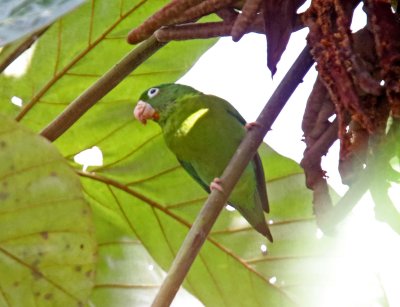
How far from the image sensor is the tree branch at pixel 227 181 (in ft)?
2.97

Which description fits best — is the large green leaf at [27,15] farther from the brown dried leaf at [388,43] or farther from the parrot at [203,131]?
the parrot at [203,131]

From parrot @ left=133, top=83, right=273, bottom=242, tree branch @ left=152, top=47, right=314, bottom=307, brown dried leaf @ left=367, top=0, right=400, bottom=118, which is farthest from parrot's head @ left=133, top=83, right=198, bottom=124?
brown dried leaf @ left=367, top=0, right=400, bottom=118

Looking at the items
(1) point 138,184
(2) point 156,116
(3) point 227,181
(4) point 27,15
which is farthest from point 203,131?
(4) point 27,15

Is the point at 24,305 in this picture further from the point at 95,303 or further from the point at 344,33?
the point at 344,33

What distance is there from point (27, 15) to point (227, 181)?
0.31m

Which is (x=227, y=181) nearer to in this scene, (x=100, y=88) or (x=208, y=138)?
(x=100, y=88)

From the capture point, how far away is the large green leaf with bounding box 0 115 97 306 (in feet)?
3.84

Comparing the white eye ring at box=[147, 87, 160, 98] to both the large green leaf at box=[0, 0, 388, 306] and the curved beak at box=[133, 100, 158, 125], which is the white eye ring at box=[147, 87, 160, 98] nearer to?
the curved beak at box=[133, 100, 158, 125]

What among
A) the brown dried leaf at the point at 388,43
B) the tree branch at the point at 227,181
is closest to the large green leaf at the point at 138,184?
the tree branch at the point at 227,181

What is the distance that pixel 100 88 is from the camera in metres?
1.18

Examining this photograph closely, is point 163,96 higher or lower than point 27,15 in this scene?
lower

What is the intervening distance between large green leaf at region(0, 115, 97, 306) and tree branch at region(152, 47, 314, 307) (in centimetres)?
25

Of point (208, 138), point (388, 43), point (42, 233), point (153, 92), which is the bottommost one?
point (208, 138)

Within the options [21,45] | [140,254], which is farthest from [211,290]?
[21,45]
